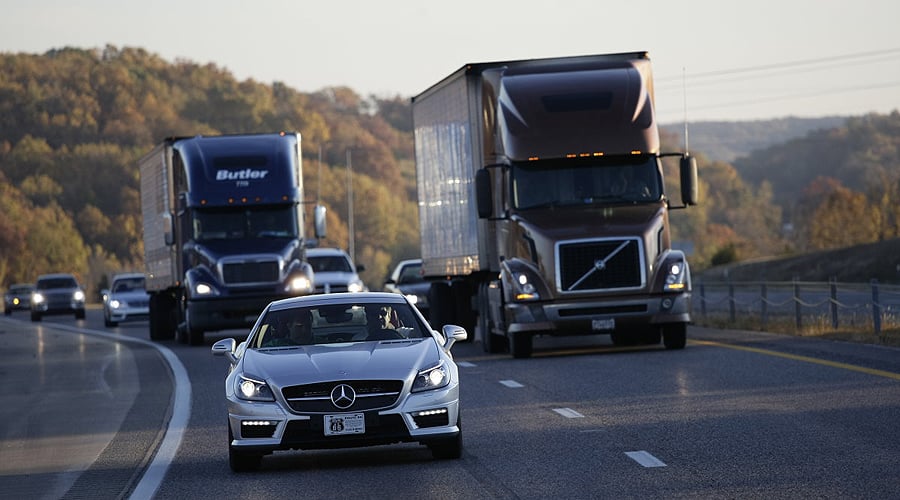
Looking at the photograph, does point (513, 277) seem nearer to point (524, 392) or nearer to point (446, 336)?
point (524, 392)

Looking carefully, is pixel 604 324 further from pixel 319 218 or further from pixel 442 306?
pixel 319 218

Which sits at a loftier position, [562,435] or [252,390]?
[252,390]

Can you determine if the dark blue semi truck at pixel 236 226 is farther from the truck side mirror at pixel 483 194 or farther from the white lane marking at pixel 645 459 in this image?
the white lane marking at pixel 645 459

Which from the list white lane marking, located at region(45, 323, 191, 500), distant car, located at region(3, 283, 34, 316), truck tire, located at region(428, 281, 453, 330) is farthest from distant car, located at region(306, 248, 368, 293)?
distant car, located at region(3, 283, 34, 316)

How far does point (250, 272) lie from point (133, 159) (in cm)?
10688


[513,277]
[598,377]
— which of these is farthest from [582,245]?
[598,377]

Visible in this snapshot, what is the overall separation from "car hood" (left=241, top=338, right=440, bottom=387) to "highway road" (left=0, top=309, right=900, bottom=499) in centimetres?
71

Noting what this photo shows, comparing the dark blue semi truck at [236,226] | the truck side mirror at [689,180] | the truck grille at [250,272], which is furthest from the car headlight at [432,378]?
the truck grille at [250,272]

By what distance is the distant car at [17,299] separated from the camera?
258 ft

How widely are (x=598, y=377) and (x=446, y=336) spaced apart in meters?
6.70

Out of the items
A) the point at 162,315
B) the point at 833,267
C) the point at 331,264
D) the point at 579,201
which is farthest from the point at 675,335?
the point at 833,267

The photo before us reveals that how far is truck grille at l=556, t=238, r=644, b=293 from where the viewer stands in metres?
23.1

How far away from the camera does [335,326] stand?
1335 cm

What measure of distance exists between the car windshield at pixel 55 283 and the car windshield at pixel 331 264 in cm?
2505
